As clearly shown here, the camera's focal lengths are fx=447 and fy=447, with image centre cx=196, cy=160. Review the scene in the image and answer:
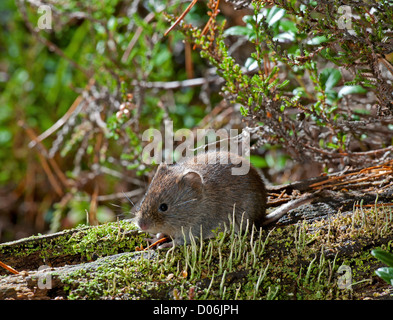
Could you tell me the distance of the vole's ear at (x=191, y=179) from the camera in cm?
331

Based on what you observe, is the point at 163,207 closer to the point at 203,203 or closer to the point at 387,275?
the point at 203,203

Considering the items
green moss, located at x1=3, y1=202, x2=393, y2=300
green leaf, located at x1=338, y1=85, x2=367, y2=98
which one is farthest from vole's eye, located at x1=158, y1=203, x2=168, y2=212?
green leaf, located at x1=338, y1=85, x2=367, y2=98

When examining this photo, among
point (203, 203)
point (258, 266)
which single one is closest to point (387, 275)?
point (258, 266)

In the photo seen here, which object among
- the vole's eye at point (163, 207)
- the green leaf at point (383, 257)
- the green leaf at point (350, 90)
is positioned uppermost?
the green leaf at point (350, 90)

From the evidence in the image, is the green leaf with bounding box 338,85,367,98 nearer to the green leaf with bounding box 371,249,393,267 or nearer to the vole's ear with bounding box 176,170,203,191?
the vole's ear with bounding box 176,170,203,191

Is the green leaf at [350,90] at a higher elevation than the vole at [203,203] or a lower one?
higher

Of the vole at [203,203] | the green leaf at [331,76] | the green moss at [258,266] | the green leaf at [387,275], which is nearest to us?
the green leaf at [387,275]

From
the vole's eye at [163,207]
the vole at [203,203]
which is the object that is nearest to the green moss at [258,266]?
the vole at [203,203]

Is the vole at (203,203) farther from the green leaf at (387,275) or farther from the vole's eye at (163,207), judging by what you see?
the green leaf at (387,275)

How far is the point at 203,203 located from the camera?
10.9ft

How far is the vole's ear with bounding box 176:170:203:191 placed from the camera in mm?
3312

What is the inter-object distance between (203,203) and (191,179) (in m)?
0.20

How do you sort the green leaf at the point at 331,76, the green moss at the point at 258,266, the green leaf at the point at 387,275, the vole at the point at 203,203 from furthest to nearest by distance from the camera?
the green leaf at the point at 331,76
the vole at the point at 203,203
the green moss at the point at 258,266
the green leaf at the point at 387,275
